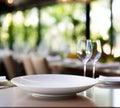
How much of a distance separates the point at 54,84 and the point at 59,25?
7.10 metres

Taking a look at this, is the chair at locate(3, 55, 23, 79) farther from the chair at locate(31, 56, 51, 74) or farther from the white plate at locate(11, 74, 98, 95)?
the white plate at locate(11, 74, 98, 95)

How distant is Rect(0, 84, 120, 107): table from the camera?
105cm

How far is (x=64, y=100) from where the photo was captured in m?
1.11

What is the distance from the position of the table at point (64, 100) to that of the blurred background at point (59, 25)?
3200mm

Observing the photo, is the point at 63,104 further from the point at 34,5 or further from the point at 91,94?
the point at 34,5

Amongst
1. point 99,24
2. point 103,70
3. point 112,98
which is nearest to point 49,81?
point 112,98

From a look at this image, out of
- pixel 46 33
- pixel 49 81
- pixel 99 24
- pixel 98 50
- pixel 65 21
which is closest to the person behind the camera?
pixel 49 81

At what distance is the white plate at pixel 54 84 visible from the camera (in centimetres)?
110

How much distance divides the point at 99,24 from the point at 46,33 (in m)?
2.54

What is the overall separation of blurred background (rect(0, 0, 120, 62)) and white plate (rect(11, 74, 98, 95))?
311 cm

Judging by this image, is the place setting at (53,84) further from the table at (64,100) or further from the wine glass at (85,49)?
the wine glass at (85,49)

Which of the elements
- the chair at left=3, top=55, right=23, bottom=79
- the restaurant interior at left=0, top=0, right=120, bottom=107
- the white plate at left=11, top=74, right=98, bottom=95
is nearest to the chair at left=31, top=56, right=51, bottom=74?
the restaurant interior at left=0, top=0, right=120, bottom=107

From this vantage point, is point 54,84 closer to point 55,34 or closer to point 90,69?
point 90,69

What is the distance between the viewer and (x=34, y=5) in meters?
8.92
